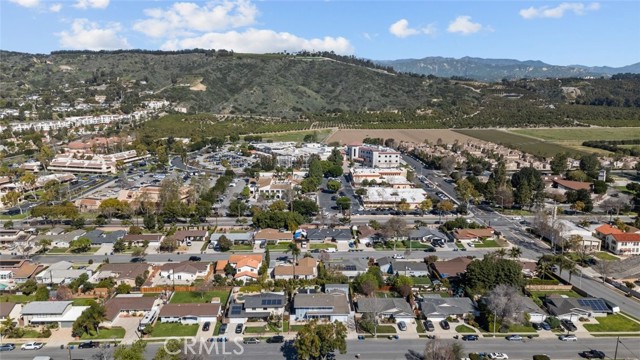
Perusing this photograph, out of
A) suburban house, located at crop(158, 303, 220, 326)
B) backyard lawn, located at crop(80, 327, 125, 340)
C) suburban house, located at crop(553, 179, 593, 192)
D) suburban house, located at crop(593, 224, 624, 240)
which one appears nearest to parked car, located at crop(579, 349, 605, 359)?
suburban house, located at crop(593, 224, 624, 240)

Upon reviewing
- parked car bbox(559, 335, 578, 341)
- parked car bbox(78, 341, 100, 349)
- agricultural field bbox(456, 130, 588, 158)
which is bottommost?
parked car bbox(559, 335, 578, 341)

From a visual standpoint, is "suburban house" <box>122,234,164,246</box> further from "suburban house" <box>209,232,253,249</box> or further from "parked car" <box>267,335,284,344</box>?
"parked car" <box>267,335,284,344</box>

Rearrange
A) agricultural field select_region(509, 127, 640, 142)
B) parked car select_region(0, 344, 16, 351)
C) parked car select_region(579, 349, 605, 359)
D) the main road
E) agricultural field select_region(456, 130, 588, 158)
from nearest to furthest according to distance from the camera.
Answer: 1. parked car select_region(579, 349, 605, 359)
2. the main road
3. parked car select_region(0, 344, 16, 351)
4. agricultural field select_region(456, 130, 588, 158)
5. agricultural field select_region(509, 127, 640, 142)

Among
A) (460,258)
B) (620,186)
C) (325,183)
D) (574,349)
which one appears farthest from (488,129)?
(574,349)

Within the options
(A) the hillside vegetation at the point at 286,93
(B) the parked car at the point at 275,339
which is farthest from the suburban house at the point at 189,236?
(A) the hillside vegetation at the point at 286,93

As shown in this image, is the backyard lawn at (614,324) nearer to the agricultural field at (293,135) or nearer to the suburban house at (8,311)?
the suburban house at (8,311)

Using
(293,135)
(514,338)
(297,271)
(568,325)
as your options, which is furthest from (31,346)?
(293,135)
